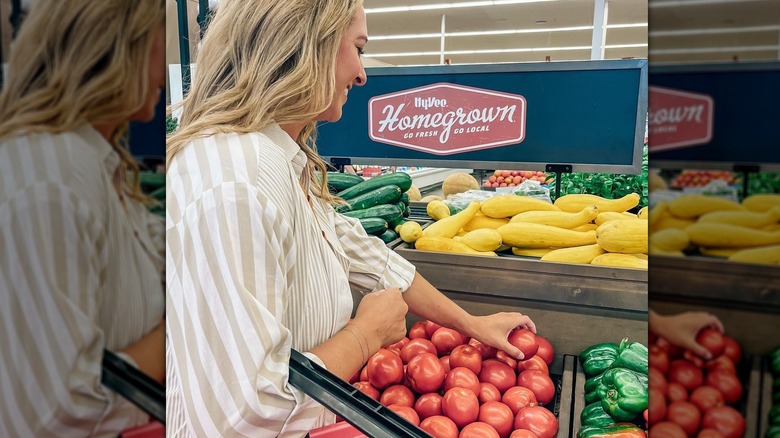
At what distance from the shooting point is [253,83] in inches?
41.6

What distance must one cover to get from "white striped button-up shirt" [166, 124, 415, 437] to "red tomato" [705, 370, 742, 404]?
0.65 meters

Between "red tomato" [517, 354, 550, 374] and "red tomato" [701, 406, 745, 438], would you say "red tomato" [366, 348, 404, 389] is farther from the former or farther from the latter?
"red tomato" [701, 406, 745, 438]

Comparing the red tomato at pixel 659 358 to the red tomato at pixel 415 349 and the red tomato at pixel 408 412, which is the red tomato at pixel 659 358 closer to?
the red tomato at pixel 408 412

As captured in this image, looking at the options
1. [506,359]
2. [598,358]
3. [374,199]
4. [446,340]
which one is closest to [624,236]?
[598,358]

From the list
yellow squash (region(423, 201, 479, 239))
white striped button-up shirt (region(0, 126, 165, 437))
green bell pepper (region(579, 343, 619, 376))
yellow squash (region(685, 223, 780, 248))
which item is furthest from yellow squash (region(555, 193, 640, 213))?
white striped button-up shirt (region(0, 126, 165, 437))

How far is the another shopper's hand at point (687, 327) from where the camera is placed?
25 centimetres

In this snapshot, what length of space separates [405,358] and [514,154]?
741 mm

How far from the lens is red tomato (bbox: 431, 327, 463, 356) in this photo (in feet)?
5.63

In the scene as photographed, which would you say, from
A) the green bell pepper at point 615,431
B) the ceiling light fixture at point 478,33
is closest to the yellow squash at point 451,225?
the green bell pepper at point 615,431

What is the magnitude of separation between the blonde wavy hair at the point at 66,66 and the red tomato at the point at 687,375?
261mm

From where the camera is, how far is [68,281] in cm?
22

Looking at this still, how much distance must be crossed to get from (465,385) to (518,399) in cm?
14

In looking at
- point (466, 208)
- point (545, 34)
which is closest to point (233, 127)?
point (466, 208)

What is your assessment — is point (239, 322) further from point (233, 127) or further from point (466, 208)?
point (466, 208)
